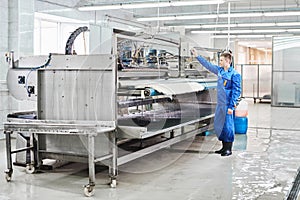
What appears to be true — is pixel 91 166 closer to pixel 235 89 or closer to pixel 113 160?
pixel 113 160

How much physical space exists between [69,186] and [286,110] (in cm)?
803

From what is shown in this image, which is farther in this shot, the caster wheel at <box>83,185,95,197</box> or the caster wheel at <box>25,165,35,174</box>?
the caster wheel at <box>25,165,35,174</box>

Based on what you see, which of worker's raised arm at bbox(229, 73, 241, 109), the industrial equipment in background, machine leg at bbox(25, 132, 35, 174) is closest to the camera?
the industrial equipment in background

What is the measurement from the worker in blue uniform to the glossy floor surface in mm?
292

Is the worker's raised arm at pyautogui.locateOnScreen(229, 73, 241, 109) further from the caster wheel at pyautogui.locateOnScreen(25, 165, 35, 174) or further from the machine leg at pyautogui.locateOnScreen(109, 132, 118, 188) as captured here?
the caster wheel at pyautogui.locateOnScreen(25, 165, 35, 174)

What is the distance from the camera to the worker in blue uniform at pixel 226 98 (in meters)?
4.66

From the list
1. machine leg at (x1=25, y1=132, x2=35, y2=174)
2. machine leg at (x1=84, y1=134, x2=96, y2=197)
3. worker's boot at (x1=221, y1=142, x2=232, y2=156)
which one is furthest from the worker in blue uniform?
machine leg at (x1=25, y1=132, x2=35, y2=174)

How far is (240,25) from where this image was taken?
11.4m

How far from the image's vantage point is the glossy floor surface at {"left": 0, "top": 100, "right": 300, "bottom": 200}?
3.31 m

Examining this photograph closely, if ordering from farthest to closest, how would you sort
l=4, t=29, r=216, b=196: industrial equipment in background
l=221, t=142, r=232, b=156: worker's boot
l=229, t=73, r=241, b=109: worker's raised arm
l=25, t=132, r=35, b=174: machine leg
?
1. l=221, t=142, r=232, b=156: worker's boot
2. l=229, t=73, r=241, b=109: worker's raised arm
3. l=25, t=132, r=35, b=174: machine leg
4. l=4, t=29, r=216, b=196: industrial equipment in background

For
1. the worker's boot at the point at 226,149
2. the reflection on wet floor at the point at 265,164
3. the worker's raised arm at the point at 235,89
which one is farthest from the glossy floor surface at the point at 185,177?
the worker's raised arm at the point at 235,89

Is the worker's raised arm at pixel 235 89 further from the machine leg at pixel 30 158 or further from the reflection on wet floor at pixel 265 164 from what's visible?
the machine leg at pixel 30 158

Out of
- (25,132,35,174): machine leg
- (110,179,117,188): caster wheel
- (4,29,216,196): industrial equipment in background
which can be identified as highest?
(4,29,216,196): industrial equipment in background

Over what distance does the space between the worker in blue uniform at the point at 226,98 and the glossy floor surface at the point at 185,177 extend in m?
0.29
